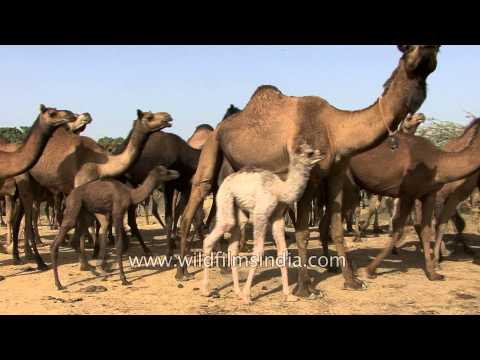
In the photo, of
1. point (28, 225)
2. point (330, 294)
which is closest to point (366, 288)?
point (330, 294)

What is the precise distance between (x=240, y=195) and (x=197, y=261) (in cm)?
355

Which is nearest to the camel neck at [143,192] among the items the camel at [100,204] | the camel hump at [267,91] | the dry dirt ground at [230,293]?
the camel at [100,204]

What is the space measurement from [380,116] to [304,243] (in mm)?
2111

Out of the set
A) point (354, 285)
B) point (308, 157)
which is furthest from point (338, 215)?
point (308, 157)

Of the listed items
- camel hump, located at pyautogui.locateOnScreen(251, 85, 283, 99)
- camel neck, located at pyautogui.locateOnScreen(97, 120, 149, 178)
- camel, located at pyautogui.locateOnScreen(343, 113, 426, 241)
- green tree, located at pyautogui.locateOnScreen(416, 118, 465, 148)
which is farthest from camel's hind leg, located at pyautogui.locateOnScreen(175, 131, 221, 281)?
green tree, located at pyautogui.locateOnScreen(416, 118, 465, 148)

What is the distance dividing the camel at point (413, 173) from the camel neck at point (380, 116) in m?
1.60

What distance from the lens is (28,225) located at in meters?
9.56

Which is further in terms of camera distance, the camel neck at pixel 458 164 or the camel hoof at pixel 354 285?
the camel neck at pixel 458 164

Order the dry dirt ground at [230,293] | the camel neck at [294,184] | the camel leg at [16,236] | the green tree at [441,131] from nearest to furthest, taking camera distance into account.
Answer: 1. the dry dirt ground at [230,293]
2. the camel neck at [294,184]
3. the camel leg at [16,236]
4. the green tree at [441,131]

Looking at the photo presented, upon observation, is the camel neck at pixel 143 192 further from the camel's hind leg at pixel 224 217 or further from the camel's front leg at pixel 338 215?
the camel's front leg at pixel 338 215

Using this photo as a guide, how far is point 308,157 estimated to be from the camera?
20.7 ft

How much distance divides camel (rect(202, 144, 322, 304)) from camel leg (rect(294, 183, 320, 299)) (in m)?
0.29

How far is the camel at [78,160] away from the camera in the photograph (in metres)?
9.23

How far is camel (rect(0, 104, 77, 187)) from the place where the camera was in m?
8.23
